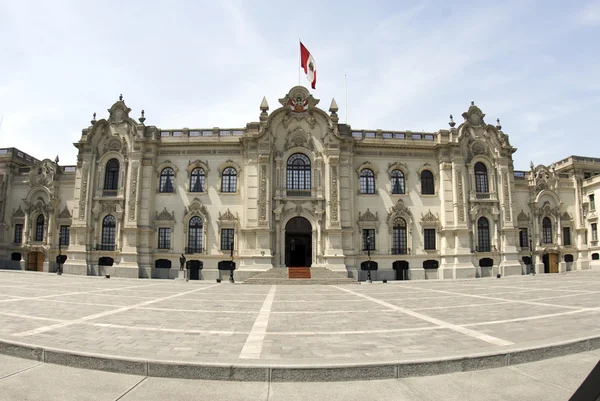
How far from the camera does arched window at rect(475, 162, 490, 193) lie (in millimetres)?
37594

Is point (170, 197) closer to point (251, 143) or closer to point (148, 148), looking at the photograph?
point (148, 148)

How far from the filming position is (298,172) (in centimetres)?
3575

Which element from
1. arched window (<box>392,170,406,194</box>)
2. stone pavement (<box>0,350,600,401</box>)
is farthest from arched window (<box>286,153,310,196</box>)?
stone pavement (<box>0,350,600,401</box>)

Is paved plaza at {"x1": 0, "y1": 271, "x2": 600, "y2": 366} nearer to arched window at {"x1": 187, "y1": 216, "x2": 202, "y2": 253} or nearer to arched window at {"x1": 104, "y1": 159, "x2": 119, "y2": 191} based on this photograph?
arched window at {"x1": 187, "y1": 216, "x2": 202, "y2": 253}

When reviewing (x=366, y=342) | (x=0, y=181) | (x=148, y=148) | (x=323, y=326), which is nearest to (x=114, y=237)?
(x=148, y=148)

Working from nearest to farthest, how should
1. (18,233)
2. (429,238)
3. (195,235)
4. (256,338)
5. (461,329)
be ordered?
(256,338)
(461,329)
(195,235)
(429,238)
(18,233)

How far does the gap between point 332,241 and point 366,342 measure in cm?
2527

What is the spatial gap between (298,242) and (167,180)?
13.7m

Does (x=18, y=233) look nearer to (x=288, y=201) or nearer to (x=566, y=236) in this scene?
(x=288, y=201)

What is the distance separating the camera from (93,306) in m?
14.1

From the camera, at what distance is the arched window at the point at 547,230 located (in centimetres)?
3972

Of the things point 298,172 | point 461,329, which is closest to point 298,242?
point 298,172

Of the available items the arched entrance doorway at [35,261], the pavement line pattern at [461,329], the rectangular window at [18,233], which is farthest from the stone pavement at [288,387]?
the rectangular window at [18,233]

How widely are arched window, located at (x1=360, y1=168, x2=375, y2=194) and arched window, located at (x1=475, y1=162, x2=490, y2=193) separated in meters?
10.4
